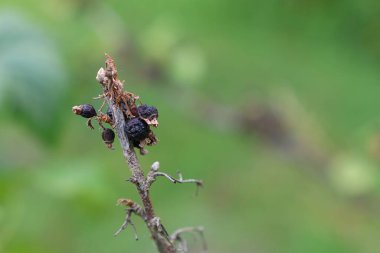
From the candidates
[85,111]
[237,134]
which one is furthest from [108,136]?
[237,134]

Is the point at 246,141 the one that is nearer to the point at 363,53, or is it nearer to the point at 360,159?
the point at 360,159

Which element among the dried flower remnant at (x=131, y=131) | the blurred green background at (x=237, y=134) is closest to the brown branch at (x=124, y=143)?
the dried flower remnant at (x=131, y=131)

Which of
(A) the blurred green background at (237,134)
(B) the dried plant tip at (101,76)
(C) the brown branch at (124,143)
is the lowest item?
(C) the brown branch at (124,143)

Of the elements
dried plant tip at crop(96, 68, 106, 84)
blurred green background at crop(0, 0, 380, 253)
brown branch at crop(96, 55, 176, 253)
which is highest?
blurred green background at crop(0, 0, 380, 253)

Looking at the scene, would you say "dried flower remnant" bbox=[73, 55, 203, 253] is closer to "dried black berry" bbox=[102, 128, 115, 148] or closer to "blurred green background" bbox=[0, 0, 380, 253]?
"dried black berry" bbox=[102, 128, 115, 148]

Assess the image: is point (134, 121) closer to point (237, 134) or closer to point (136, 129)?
point (136, 129)

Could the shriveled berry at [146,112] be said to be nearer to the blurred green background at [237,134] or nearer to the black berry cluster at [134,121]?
the black berry cluster at [134,121]

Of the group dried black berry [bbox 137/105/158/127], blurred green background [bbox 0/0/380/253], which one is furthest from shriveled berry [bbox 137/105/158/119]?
blurred green background [bbox 0/0/380/253]
